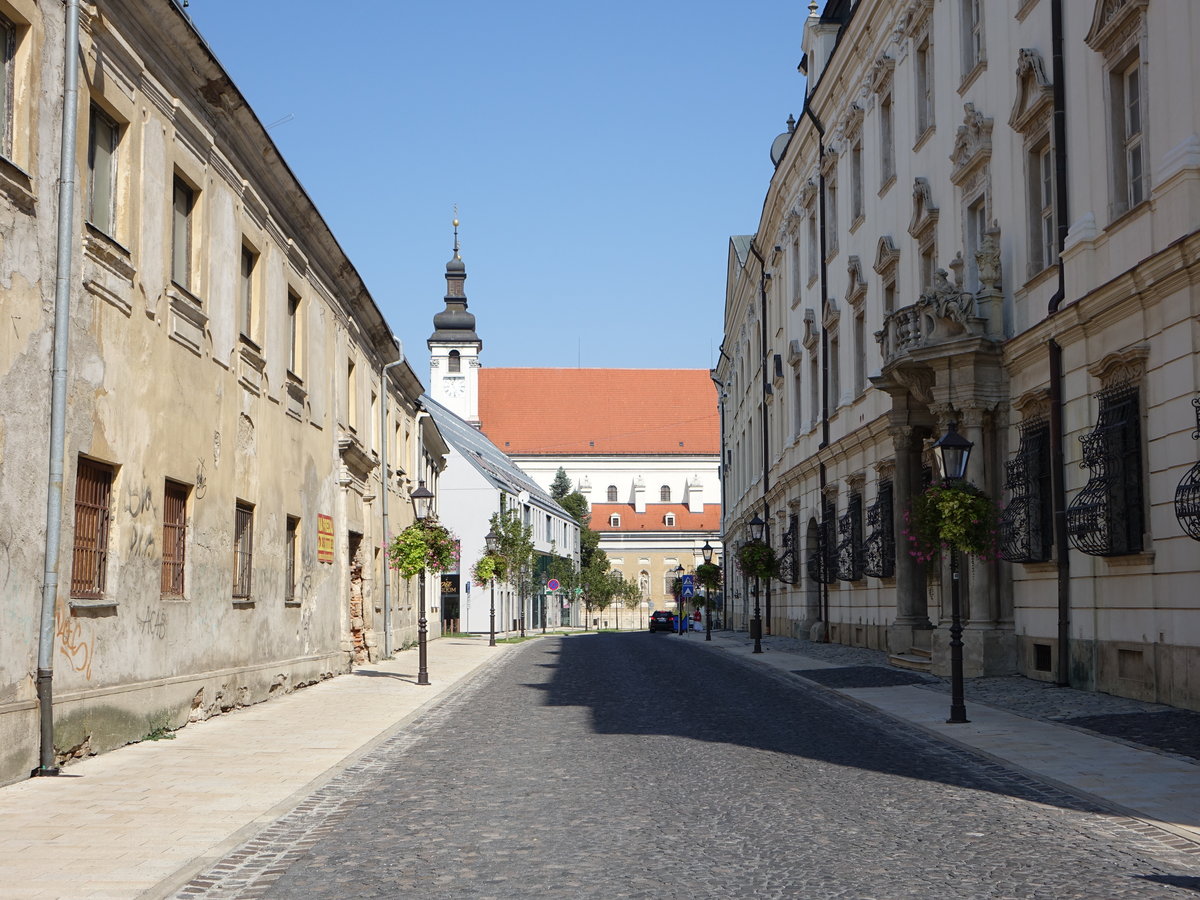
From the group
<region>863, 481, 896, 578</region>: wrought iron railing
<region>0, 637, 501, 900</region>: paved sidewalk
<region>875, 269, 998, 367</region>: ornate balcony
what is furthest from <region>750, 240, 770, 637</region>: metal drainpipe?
<region>0, 637, 501, 900</region>: paved sidewalk

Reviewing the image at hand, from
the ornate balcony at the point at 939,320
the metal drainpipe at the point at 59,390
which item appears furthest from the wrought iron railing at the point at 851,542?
the metal drainpipe at the point at 59,390

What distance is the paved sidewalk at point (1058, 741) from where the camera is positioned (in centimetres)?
942

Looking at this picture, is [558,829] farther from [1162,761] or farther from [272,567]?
[272,567]

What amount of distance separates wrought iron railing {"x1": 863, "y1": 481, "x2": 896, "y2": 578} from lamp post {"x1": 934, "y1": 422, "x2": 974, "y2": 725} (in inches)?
437

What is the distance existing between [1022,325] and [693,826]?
14.6 m

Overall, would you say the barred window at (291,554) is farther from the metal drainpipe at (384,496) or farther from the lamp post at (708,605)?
the lamp post at (708,605)

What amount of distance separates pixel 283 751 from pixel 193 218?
22.5ft

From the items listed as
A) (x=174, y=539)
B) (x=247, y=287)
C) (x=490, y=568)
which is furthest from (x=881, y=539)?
(x=490, y=568)

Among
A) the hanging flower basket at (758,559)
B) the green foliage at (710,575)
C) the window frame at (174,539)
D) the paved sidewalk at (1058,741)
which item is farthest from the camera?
the green foliage at (710,575)

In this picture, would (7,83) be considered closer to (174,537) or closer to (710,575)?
(174,537)

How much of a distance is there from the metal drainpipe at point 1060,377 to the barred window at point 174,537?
11691 mm

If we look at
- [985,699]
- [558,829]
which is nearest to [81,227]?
[558,829]

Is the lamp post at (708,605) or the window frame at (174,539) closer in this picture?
the window frame at (174,539)

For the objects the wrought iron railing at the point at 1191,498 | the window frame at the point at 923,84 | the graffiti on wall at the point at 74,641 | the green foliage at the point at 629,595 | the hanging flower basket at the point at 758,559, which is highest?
the window frame at the point at 923,84
